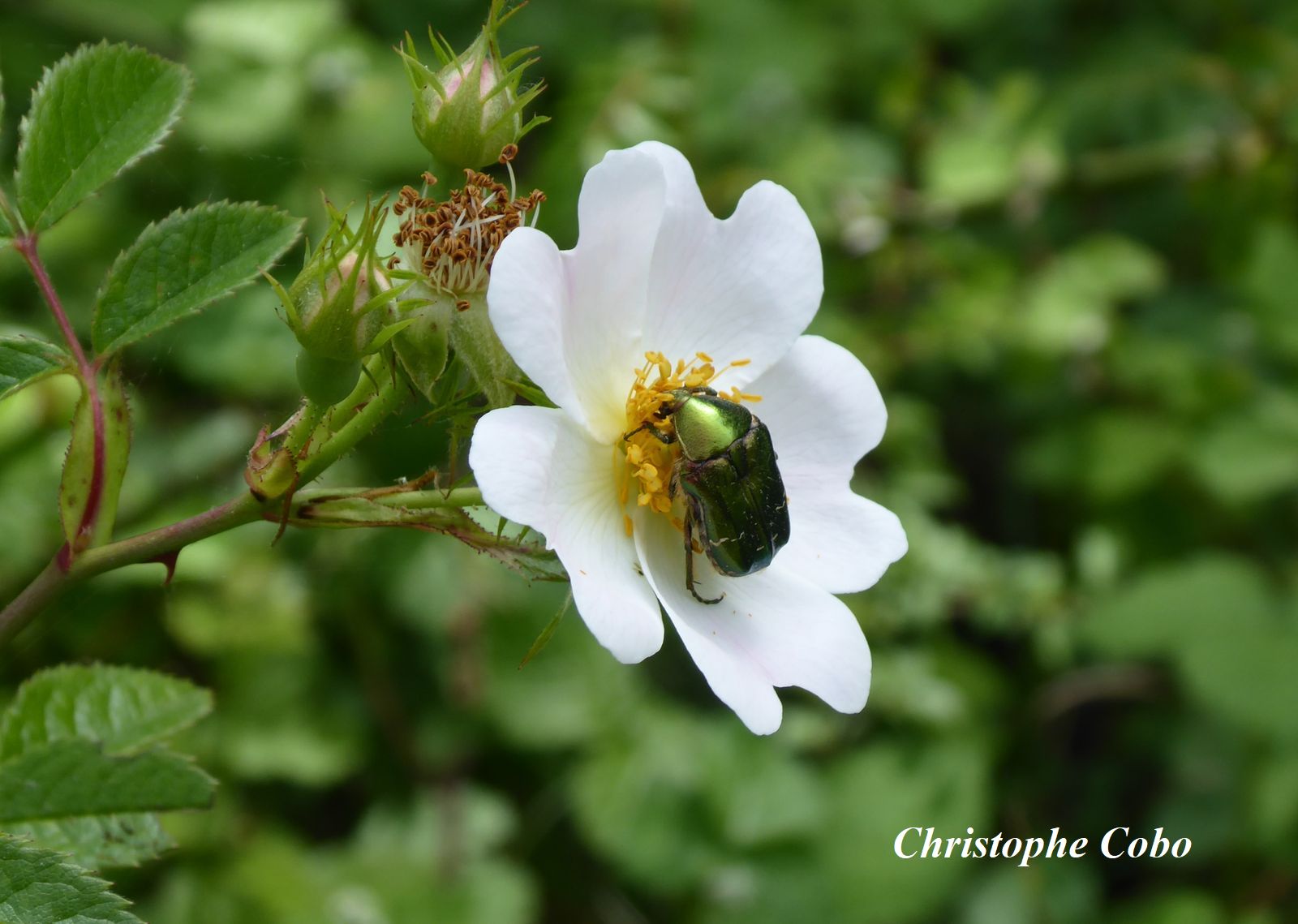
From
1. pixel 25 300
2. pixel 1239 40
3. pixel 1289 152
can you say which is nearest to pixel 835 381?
pixel 25 300

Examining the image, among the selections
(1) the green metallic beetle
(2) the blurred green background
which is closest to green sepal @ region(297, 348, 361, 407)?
(1) the green metallic beetle

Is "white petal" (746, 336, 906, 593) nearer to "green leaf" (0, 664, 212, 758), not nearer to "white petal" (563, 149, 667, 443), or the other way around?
"white petal" (563, 149, 667, 443)

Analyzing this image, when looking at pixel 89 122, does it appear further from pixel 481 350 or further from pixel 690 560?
pixel 690 560

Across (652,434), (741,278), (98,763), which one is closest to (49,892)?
(98,763)

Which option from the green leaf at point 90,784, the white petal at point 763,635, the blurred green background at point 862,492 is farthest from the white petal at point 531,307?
the blurred green background at point 862,492

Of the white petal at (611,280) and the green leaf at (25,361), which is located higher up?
the white petal at (611,280)

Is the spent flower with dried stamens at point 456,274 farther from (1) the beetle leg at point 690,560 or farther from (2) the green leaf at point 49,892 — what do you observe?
(2) the green leaf at point 49,892
